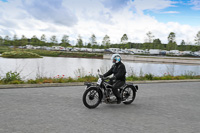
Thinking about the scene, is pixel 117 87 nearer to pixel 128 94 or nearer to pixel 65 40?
pixel 128 94

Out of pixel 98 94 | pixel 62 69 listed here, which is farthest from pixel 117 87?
pixel 62 69

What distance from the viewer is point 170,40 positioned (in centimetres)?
8838

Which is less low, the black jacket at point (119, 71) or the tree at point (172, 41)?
the tree at point (172, 41)

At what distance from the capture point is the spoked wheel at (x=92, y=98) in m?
6.11

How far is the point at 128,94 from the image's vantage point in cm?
712

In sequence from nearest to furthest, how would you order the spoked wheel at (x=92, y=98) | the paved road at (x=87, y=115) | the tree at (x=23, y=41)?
the paved road at (x=87, y=115) < the spoked wheel at (x=92, y=98) < the tree at (x=23, y=41)

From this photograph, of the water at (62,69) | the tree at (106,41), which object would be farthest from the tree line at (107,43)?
the water at (62,69)

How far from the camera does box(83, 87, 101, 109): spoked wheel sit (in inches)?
240

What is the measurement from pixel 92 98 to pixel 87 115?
2.69 feet

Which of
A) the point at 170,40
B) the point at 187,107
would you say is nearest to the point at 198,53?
the point at 170,40

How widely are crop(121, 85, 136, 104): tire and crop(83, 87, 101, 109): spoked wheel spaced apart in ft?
3.48

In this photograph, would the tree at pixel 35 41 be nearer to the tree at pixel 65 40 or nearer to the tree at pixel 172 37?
the tree at pixel 65 40

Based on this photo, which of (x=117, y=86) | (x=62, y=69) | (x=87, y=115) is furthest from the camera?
(x=62, y=69)

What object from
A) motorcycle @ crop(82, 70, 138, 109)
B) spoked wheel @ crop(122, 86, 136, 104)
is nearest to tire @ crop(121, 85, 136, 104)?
spoked wheel @ crop(122, 86, 136, 104)
